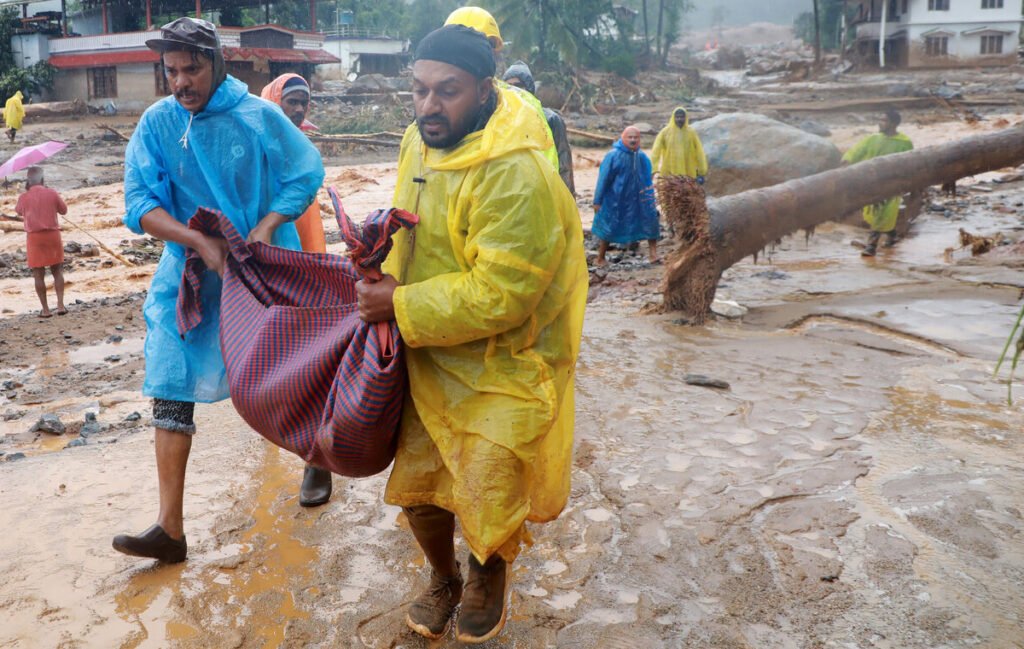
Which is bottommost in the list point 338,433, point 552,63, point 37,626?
point 37,626

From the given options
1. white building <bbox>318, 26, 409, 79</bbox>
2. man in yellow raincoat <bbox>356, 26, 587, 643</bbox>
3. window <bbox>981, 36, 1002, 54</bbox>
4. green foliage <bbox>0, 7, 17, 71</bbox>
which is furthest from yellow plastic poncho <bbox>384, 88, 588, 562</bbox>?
window <bbox>981, 36, 1002, 54</bbox>

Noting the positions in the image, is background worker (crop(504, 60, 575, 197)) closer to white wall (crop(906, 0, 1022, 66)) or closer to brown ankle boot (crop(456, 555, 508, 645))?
brown ankle boot (crop(456, 555, 508, 645))

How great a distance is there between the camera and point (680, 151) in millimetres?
11062

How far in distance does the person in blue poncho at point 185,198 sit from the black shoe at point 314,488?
1.83 feet

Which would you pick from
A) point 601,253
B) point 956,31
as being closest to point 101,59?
point 601,253

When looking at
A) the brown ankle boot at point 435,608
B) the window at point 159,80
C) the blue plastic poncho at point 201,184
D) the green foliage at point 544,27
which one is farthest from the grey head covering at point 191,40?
the green foliage at point 544,27

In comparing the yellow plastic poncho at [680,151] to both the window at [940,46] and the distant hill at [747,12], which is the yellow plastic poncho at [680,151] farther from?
the distant hill at [747,12]

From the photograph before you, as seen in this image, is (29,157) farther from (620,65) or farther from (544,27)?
(620,65)

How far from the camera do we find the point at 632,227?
32.7 ft

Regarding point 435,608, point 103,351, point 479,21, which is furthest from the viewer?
point 103,351

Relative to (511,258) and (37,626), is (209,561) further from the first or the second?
(511,258)

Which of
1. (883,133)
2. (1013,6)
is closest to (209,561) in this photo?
(883,133)

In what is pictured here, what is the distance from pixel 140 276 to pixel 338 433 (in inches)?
A: 333

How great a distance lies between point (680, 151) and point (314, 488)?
8.48 m
